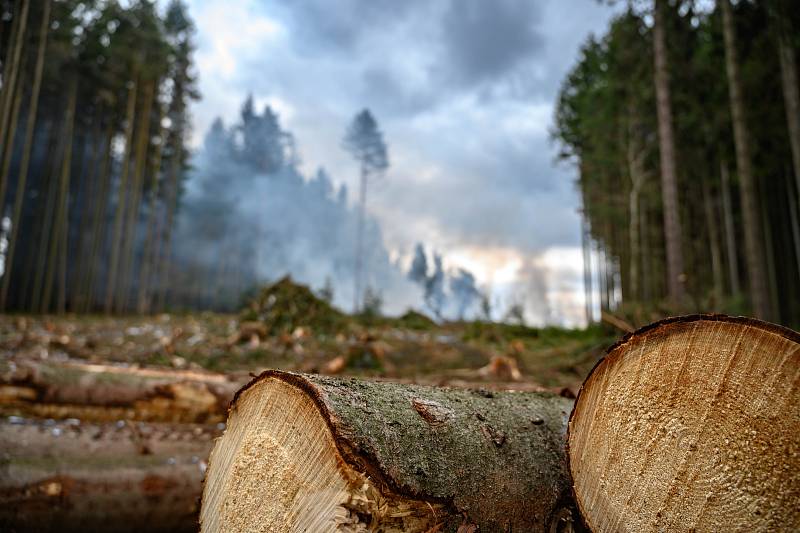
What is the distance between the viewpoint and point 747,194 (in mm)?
9750

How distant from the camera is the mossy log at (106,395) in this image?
3527 millimetres

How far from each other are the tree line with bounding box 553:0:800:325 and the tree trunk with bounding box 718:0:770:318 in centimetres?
2

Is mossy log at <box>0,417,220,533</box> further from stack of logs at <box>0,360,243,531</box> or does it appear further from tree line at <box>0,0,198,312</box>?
tree line at <box>0,0,198,312</box>

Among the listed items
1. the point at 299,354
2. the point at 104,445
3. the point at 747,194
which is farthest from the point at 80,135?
the point at 747,194

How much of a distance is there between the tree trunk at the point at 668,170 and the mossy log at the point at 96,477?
9.49m

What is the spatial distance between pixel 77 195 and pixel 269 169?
24.2 meters

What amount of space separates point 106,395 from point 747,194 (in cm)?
1120

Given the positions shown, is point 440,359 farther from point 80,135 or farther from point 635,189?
point 80,135

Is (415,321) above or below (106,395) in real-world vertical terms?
above

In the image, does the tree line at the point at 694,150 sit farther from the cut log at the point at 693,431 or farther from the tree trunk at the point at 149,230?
the tree trunk at the point at 149,230

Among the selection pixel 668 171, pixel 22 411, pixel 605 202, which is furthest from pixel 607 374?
pixel 605 202

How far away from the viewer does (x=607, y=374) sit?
155 cm

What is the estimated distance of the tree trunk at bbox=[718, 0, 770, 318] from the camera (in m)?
9.25

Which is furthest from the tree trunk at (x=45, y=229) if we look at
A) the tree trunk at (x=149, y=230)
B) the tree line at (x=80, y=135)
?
the tree trunk at (x=149, y=230)
